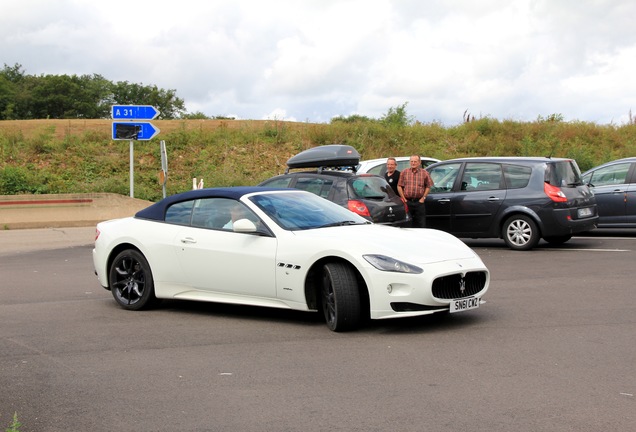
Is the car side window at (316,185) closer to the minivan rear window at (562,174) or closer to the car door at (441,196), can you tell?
the car door at (441,196)

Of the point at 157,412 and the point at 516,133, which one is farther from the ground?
the point at 516,133

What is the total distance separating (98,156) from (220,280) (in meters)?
27.0

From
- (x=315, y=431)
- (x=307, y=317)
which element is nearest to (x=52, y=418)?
(x=315, y=431)

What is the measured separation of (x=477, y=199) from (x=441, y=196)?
0.81 metres

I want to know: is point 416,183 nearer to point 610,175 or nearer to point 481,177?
point 481,177

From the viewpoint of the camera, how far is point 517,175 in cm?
1619

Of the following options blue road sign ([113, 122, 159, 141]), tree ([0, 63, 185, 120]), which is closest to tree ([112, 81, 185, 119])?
tree ([0, 63, 185, 120])

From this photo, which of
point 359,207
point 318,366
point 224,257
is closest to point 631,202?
point 359,207

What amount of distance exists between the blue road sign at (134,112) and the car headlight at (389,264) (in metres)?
16.9

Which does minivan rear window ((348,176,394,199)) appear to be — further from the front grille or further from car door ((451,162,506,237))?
the front grille

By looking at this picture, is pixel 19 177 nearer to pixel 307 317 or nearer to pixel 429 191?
pixel 429 191

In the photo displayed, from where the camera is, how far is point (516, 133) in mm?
40188

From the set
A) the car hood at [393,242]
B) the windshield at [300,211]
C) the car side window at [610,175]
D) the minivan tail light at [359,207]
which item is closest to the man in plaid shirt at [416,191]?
the minivan tail light at [359,207]

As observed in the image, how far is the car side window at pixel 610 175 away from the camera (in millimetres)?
17797
